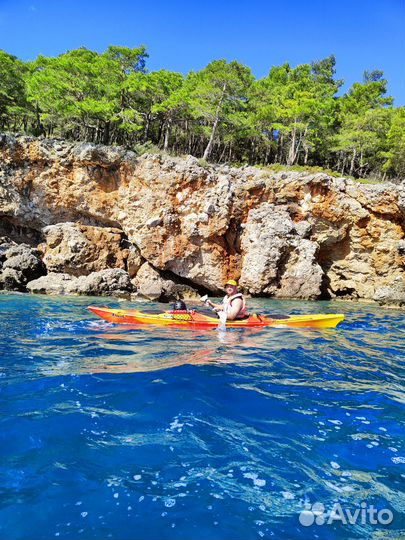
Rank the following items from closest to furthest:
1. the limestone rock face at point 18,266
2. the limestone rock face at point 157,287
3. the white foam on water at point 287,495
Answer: the white foam on water at point 287,495, the limestone rock face at point 18,266, the limestone rock face at point 157,287

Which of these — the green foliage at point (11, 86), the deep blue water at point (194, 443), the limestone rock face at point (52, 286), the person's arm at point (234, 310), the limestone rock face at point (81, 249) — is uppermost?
the green foliage at point (11, 86)

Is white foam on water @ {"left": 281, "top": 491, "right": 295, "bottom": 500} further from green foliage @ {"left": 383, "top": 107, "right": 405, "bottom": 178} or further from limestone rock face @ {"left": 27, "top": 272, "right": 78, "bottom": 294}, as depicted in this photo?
green foliage @ {"left": 383, "top": 107, "right": 405, "bottom": 178}

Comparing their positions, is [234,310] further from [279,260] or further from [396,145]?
[396,145]

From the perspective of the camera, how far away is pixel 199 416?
4695 millimetres

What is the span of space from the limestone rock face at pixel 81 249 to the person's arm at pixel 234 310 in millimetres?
14791

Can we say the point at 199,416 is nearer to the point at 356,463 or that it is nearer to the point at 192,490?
the point at 192,490

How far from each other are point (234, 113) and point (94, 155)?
13476 mm

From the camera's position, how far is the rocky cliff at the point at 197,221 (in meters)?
23.6

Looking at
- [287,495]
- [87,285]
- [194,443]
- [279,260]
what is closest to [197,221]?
[279,260]

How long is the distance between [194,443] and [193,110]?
2961cm

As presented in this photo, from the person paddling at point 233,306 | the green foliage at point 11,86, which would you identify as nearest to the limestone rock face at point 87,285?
the person paddling at point 233,306

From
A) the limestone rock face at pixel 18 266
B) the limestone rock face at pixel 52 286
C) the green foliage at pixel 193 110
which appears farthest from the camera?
the green foliage at pixel 193 110

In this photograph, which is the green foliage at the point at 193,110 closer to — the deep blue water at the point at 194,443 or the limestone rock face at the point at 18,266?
the limestone rock face at the point at 18,266

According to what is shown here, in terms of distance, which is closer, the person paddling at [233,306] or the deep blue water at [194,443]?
the deep blue water at [194,443]
